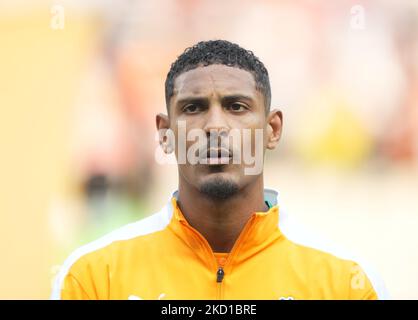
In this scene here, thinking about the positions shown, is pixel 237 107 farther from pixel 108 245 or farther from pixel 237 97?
pixel 108 245

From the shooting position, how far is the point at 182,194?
128 inches

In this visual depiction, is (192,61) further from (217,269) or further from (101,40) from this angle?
(101,40)

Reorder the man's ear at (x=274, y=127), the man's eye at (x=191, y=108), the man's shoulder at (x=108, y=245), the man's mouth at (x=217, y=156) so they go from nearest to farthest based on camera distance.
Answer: the man's mouth at (x=217, y=156) < the man's eye at (x=191, y=108) < the man's shoulder at (x=108, y=245) < the man's ear at (x=274, y=127)

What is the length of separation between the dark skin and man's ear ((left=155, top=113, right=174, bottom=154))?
1 cm

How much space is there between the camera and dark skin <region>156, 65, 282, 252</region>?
9.92 feet

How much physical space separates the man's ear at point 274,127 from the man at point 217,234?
6 cm

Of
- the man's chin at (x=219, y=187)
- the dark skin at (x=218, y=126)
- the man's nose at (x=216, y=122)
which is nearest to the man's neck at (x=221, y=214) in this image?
the dark skin at (x=218, y=126)

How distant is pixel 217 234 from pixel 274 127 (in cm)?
65

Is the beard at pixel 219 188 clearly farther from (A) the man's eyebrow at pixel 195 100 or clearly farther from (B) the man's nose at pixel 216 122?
(A) the man's eyebrow at pixel 195 100

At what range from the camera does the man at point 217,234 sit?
Result: 9.96 feet

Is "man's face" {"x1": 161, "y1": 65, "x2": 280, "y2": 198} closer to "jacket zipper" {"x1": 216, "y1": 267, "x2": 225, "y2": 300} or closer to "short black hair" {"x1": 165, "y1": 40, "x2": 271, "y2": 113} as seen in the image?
"short black hair" {"x1": 165, "y1": 40, "x2": 271, "y2": 113}

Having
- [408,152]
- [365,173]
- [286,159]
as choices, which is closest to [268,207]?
[286,159]

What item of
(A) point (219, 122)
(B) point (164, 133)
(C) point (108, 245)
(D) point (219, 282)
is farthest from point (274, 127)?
(C) point (108, 245)

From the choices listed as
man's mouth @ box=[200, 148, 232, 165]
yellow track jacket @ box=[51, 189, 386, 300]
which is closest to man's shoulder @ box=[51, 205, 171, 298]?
yellow track jacket @ box=[51, 189, 386, 300]
